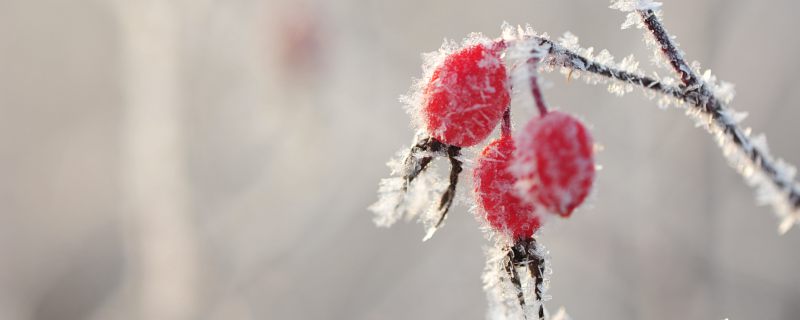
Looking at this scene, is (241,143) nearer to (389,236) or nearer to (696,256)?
(389,236)

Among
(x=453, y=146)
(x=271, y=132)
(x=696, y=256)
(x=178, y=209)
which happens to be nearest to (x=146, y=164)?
(x=178, y=209)

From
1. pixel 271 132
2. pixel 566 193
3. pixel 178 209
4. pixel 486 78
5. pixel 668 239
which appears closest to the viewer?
pixel 566 193

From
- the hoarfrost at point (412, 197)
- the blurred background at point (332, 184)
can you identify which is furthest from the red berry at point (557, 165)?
the blurred background at point (332, 184)

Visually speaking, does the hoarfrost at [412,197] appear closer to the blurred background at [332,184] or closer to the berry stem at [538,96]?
the berry stem at [538,96]

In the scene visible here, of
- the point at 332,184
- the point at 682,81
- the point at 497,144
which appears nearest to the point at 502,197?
the point at 497,144

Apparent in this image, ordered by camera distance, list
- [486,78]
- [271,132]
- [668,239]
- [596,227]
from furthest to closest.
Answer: [271,132], [596,227], [668,239], [486,78]

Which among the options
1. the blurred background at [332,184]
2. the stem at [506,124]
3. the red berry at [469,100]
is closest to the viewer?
the red berry at [469,100]

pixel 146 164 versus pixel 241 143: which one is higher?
pixel 241 143
